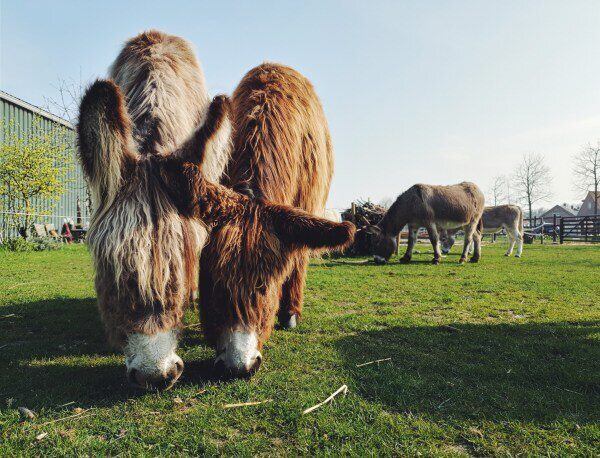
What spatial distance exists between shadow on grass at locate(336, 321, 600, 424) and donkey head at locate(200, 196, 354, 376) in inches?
40.0

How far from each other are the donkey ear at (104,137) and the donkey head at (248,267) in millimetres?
856

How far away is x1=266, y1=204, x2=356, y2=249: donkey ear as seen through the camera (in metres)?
2.94

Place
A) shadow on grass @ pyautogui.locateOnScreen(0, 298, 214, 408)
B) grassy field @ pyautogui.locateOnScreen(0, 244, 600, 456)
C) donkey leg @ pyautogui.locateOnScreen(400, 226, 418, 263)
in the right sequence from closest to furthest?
grassy field @ pyautogui.locateOnScreen(0, 244, 600, 456)
shadow on grass @ pyautogui.locateOnScreen(0, 298, 214, 408)
donkey leg @ pyautogui.locateOnScreen(400, 226, 418, 263)

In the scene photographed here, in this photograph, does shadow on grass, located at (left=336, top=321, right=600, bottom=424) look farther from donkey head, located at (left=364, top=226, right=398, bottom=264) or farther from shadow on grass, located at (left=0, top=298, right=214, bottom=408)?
donkey head, located at (left=364, top=226, right=398, bottom=264)

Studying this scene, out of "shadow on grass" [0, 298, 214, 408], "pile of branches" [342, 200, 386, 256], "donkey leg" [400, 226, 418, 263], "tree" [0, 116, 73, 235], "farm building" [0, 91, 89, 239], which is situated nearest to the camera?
"shadow on grass" [0, 298, 214, 408]

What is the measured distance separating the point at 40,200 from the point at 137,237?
23.4 meters

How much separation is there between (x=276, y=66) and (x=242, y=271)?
3.95 metres

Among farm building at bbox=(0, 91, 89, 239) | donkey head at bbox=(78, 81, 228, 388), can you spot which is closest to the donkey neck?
donkey head at bbox=(78, 81, 228, 388)

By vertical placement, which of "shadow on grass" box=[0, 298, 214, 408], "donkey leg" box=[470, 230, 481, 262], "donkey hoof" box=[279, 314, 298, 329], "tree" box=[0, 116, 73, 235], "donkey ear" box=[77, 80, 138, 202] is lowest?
"shadow on grass" box=[0, 298, 214, 408]

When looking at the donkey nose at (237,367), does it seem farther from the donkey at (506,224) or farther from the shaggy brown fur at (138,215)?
the donkey at (506,224)

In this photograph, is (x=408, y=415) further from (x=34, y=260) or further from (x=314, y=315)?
(x=34, y=260)

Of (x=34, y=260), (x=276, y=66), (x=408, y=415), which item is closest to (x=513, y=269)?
(x=276, y=66)

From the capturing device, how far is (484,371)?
11.2ft

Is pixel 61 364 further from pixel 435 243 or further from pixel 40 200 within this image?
pixel 40 200
